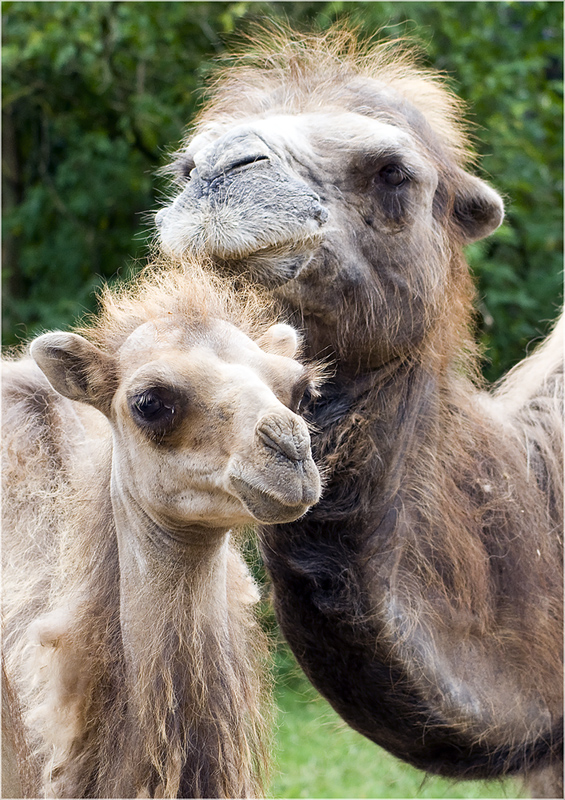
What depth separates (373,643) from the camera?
2.71 meters

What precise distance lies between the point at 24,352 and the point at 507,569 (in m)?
1.77

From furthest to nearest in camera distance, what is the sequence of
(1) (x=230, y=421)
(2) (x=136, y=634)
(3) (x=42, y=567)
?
(3) (x=42, y=567) < (2) (x=136, y=634) < (1) (x=230, y=421)

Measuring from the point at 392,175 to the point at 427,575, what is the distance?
1131 millimetres

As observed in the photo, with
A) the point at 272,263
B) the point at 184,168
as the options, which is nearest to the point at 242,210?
the point at 272,263

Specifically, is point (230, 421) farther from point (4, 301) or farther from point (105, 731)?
point (4, 301)

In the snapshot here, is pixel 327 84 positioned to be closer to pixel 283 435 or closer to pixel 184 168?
pixel 184 168

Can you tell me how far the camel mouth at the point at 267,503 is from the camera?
1.78 metres

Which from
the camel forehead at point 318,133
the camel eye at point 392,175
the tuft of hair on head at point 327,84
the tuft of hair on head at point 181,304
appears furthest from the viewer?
the tuft of hair on head at point 327,84

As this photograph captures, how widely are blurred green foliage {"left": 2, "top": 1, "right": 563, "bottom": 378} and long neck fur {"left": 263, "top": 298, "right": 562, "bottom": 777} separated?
3756 mm

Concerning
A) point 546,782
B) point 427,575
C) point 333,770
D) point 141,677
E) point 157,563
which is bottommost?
point 333,770

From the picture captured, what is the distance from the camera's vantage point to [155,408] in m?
1.95

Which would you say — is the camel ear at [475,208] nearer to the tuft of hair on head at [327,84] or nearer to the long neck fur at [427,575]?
the tuft of hair on head at [327,84]

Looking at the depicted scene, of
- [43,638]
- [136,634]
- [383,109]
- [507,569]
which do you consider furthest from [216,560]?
[383,109]

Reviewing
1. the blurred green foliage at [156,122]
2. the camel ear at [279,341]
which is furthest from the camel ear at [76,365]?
the blurred green foliage at [156,122]
